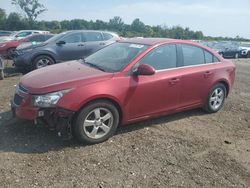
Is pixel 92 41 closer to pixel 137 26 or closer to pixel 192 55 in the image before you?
pixel 192 55

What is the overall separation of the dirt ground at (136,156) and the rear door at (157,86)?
15.8 inches

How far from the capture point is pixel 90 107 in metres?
4.62

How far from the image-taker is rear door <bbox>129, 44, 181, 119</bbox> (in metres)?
5.10

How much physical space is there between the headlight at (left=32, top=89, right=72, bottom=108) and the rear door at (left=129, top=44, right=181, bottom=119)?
1.14 metres

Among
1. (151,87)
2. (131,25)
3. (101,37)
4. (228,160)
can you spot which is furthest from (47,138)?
(131,25)

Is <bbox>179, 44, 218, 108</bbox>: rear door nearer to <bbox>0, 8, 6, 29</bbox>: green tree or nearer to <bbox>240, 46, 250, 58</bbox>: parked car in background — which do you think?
<bbox>240, 46, 250, 58</bbox>: parked car in background

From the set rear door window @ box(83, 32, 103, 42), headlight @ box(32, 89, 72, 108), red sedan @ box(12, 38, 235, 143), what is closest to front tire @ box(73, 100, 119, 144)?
red sedan @ box(12, 38, 235, 143)

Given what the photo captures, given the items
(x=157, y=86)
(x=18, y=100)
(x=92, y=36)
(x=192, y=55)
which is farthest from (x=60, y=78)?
(x=92, y=36)

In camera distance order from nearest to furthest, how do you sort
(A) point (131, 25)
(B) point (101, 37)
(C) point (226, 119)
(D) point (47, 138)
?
1. (D) point (47, 138)
2. (C) point (226, 119)
3. (B) point (101, 37)
4. (A) point (131, 25)

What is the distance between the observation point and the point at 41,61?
10.5 meters

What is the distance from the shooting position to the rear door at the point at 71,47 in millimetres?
10714

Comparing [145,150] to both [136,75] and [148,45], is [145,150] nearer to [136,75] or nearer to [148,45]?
[136,75]

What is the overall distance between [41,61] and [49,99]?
20.6 ft

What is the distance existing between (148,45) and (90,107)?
168cm
